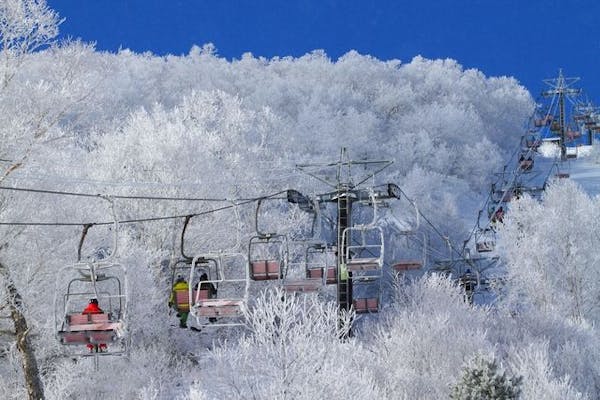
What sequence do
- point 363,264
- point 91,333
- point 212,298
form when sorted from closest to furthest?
point 91,333 < point 212,298 < point 363,264

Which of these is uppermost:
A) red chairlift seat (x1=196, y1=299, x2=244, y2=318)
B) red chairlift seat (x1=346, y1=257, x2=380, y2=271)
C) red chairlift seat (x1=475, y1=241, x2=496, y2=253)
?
red chairlift seat (x1=475, y1=241, x2=496, y2=253)

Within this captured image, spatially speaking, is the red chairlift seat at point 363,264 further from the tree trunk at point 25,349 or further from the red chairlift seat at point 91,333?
the tree trunk at point 25,349

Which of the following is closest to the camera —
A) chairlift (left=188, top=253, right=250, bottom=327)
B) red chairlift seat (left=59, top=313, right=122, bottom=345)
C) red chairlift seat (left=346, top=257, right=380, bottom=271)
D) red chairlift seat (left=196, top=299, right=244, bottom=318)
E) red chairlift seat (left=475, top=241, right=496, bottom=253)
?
red chairlift seat (left=59, top=313, right=122, bottom=345)

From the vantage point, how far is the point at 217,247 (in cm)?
3006

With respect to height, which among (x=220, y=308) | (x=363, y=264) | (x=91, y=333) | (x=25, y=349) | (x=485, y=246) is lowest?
(x=25, y=349)

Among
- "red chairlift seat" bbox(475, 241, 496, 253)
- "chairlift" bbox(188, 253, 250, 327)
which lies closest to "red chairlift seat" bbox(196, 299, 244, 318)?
"chairlift" bbox(188, 253, 250, 327)

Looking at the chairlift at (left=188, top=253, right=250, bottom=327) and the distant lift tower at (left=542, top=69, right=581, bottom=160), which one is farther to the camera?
the distant lift tower at (left=542, top=69, right=581, bottom=160)

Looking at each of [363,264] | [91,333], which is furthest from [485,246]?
[91,333]

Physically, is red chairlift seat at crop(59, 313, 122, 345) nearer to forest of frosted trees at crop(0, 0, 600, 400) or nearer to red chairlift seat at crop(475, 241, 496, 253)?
forest of frosted trees at crop(0, 0, 600, 400)

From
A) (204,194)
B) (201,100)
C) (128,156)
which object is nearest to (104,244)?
(204,194)

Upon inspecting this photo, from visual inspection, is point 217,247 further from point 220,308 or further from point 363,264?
point 220,308

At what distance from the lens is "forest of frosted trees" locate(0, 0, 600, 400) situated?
16.2m

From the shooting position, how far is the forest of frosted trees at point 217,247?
637 inches

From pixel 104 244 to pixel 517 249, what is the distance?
25.1 m
